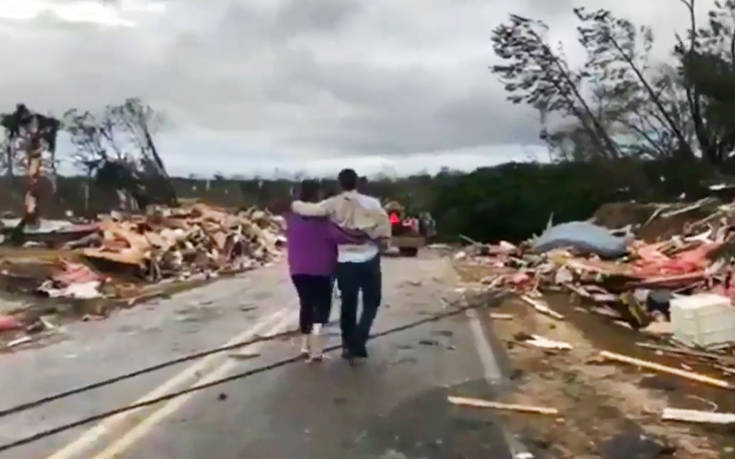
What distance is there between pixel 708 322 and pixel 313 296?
4.78 m

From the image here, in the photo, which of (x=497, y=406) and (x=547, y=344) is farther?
(x=547, y=344)

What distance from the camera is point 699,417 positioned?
28.1ft

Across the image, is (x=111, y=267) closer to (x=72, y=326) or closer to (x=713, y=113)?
(x=72, y=326)

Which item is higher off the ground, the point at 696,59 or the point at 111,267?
the point at 696,59

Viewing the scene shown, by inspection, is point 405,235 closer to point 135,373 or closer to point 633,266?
point 633,266

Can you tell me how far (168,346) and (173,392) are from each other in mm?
3510

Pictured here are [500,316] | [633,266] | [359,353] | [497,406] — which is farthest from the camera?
[633,266]

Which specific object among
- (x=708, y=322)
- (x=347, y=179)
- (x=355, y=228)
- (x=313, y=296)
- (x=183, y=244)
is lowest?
(x=183, y=244)

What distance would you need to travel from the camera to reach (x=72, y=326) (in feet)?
51.9

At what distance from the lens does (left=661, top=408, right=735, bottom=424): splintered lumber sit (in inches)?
333

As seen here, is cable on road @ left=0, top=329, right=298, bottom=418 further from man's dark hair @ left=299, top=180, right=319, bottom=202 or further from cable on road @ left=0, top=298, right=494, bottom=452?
man's dark hair @ left=299, top=180, right=319, bottom=202

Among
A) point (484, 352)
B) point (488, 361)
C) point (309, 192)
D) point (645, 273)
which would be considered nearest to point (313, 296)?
point (309, 192)

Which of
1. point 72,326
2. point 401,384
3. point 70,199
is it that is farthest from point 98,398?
point 70,199

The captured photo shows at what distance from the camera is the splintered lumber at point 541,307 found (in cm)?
1728
